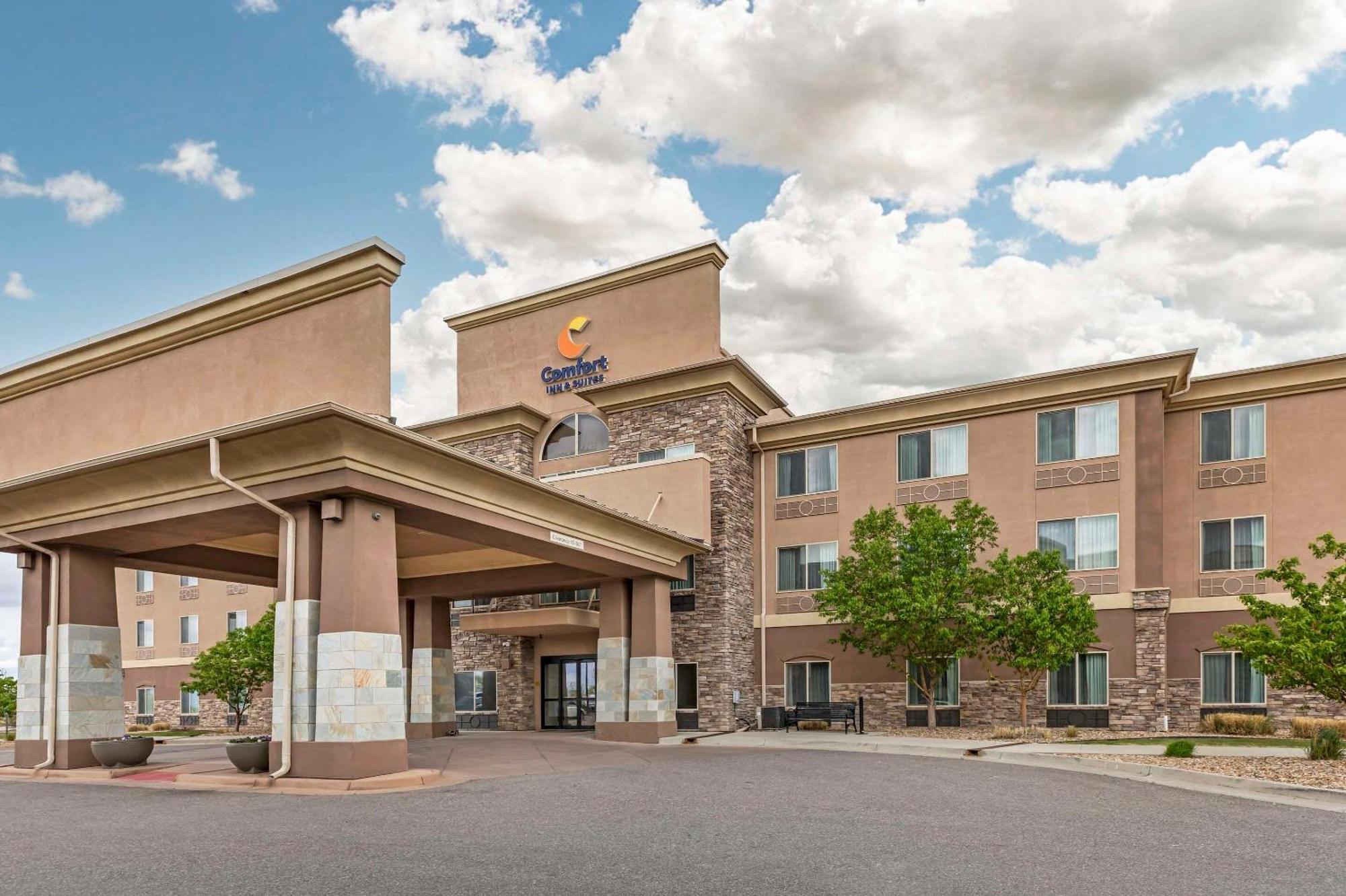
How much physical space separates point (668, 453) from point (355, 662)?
16.9m

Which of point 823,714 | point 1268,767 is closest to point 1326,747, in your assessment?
point 1268,767

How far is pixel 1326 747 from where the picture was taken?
16.9 m

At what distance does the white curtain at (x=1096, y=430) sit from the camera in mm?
26688

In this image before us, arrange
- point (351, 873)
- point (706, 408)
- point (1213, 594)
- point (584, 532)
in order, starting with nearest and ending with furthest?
1. point (351, 873)
2. point (584, 532)
3. point (1213, 594)
4. point (706, 408)

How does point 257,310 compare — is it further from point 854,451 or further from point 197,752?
point 854,451

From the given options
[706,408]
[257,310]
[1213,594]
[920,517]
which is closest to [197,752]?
[257,310]

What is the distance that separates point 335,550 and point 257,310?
12.3ft

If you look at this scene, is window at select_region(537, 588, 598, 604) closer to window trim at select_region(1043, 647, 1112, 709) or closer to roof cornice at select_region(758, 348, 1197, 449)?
→ roof cornice at select_region(758, 348, 1197, 449)

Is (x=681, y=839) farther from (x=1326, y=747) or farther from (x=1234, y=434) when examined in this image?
(x=1234, y=434)

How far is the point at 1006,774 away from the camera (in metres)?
16.1

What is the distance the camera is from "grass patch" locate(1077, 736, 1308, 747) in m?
20.4

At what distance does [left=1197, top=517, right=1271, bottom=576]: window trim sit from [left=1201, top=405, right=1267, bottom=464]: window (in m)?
1.56

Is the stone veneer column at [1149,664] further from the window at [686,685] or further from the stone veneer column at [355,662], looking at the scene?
the stone veneer column at [355,662]

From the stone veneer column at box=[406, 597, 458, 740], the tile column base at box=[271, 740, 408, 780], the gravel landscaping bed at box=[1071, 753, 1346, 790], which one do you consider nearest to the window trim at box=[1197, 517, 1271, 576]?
the gravel landscaping bed at box=[1071, 753, 1346, 790]
